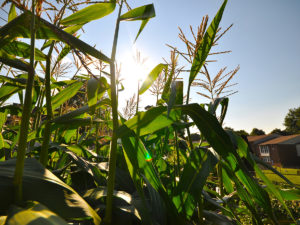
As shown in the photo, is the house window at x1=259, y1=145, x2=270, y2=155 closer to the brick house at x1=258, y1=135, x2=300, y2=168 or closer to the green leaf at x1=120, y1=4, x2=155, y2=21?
the brick house at x1=258, y1=135, x2=300, y2=168

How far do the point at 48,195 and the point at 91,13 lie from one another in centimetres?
53

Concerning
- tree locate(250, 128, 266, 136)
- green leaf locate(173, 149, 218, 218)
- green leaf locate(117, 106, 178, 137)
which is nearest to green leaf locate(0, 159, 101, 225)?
green leaf locate(117, 106, 178, 137)

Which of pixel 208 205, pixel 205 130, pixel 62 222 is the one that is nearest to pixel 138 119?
pixel 205 130

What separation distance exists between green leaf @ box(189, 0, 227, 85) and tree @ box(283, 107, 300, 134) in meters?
46.6

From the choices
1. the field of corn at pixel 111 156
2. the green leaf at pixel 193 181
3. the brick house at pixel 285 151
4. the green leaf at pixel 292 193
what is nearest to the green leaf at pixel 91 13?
the field of corn at pixel 111 156

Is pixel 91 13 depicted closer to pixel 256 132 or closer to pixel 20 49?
pixel 20 49

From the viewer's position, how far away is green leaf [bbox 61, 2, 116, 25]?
58 centimetres

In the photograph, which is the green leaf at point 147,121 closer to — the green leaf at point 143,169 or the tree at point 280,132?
the green leaf at point 143,169

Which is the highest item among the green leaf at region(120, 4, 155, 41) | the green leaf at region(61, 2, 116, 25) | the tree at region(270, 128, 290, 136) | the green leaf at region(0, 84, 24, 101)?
the tree at region(270, 128, 290, 136)

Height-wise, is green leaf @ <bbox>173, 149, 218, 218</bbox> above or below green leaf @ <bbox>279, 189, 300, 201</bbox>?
above

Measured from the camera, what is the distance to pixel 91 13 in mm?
607

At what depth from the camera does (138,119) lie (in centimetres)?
50

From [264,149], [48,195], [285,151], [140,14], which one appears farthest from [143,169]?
[264,149]

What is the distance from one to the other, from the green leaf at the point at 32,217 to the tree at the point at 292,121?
4714 cm
